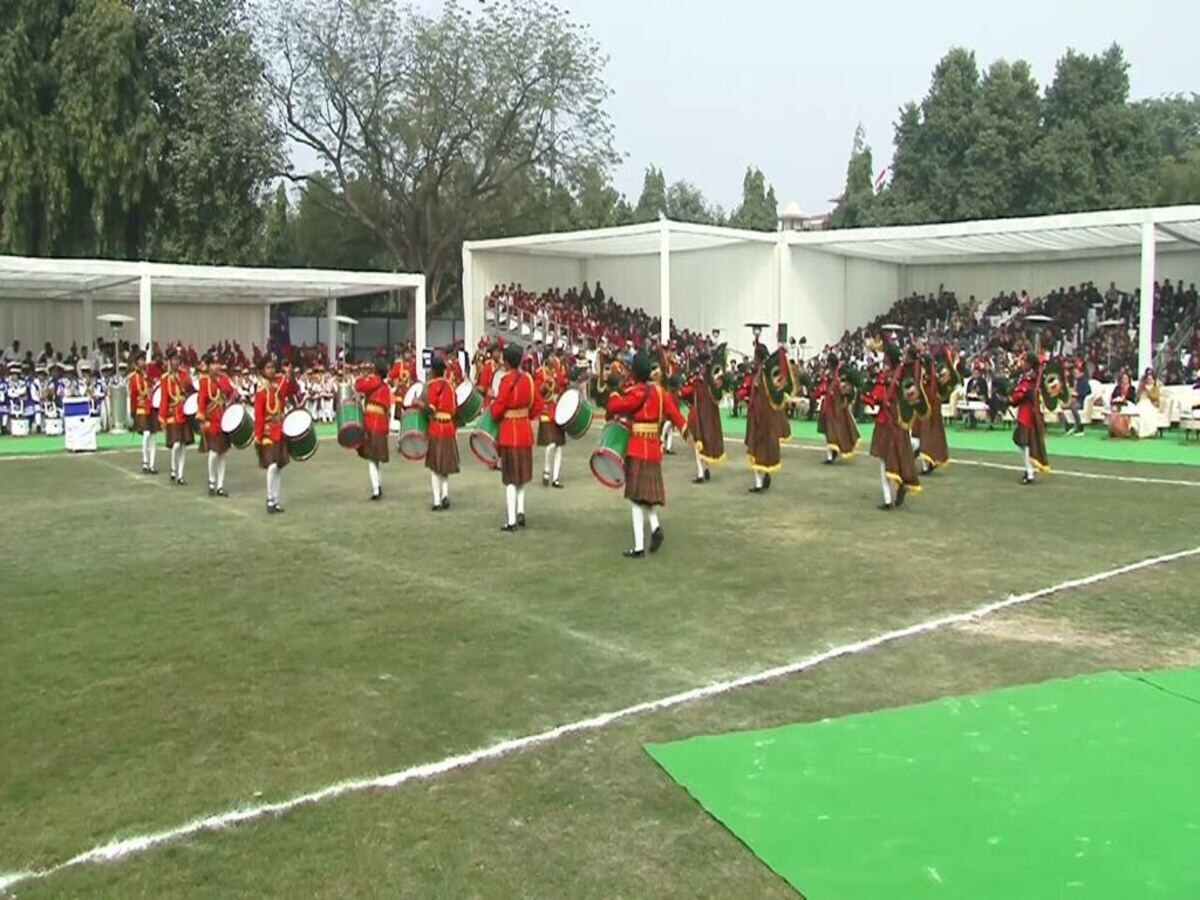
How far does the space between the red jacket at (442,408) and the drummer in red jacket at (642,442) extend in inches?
109

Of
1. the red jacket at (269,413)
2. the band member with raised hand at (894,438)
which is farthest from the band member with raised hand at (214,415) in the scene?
the band member with raised hand at (894,438)

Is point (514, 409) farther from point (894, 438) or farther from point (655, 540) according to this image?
point (894, 438)

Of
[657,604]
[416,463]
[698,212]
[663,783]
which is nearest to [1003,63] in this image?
[698,212]

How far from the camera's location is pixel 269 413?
11500mm

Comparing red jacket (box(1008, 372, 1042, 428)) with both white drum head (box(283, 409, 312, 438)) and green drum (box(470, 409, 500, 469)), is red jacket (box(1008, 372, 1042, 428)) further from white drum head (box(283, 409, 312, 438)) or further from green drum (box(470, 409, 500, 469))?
white drum head (box(283, 409, 312, 438))

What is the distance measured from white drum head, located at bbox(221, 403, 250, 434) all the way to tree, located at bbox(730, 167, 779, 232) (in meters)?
45.5

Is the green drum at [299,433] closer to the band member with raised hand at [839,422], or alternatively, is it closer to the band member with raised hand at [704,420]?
the band member with raised hand at [704,420]

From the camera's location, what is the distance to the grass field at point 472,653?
12.8ft

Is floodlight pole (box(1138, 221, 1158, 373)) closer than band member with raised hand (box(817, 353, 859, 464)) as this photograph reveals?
No

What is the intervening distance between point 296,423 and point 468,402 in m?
1.79

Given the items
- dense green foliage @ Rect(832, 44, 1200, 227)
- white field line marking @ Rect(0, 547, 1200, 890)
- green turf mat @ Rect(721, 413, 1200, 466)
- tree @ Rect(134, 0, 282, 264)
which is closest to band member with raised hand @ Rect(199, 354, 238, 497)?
green turf mat @ Rect(721, 413, 1200, 466)

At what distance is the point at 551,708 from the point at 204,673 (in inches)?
73.6

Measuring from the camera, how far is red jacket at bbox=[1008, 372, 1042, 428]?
512 inches

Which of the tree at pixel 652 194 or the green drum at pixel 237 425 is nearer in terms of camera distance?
the green drum at pixel 237 425
